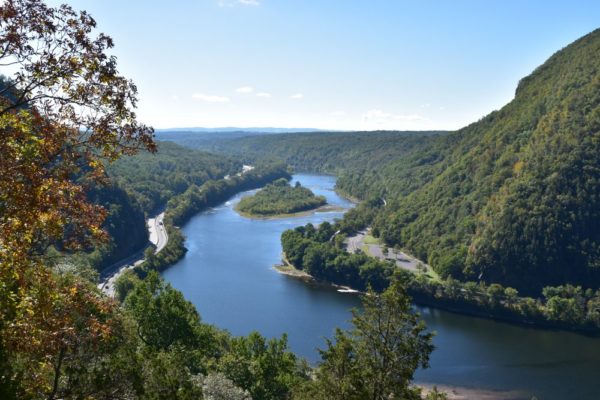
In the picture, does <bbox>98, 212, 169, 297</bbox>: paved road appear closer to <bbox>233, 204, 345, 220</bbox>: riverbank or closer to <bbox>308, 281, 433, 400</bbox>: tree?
<bbox>233, 204, 345, 220</bbox>: riverbank

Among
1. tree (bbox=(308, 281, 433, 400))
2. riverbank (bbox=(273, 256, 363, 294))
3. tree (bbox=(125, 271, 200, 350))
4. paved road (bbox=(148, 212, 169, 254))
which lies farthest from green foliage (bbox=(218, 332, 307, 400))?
paved road (bbox=(148, 212, 169, 254))

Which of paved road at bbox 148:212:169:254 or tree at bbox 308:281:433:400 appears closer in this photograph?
tree at bbox 308:281:433:400

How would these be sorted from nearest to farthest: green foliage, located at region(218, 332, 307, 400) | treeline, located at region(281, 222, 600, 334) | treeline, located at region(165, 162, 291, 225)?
1. green foliage, located at region(218, 332, 307, 400)
2. treeline, located at region(281, 222, 600, 334)
3. treeline, located at region(165, 162, 291, 225)

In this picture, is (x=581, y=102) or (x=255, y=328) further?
(x=581, y=102)

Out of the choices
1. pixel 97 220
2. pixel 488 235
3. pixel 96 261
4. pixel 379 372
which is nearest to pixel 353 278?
pixel 488 235

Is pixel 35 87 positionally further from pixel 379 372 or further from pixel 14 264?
pixel 379 372

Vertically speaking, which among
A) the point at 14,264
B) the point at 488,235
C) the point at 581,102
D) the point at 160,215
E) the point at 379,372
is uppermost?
the point at 581,102
